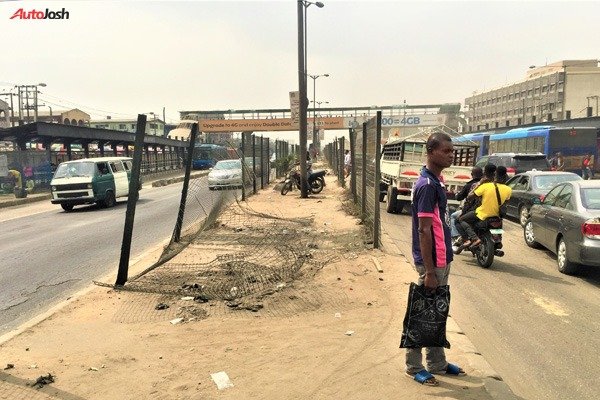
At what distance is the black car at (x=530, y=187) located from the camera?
1170 centimetres

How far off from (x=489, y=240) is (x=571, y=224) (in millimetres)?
1204

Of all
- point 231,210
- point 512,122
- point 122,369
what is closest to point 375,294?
point 122,369

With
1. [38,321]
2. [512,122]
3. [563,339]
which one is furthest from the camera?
[512,122]

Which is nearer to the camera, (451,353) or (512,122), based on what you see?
(451,353)

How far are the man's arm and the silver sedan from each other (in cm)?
445

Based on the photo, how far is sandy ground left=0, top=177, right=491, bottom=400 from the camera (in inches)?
142

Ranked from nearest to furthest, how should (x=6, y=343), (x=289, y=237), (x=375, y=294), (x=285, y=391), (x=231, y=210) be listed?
(x=285, y=391) → (x=6, y=343) → (x=375, y=294) → (x=289, y=237) → (x=231, y=210)

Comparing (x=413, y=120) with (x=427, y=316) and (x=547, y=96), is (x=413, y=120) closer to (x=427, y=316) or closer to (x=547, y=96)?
(x=547, y=96)

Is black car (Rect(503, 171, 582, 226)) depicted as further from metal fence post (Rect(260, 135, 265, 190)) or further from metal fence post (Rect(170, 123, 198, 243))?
metal fence post (Rect(260, 135, 265, 190))

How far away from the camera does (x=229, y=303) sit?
5684mm

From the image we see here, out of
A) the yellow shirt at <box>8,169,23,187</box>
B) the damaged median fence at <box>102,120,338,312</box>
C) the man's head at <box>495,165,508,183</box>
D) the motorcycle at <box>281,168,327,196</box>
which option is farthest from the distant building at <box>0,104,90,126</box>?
the man's head at <box>495,165,508,183</box>

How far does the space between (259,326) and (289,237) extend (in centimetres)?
482

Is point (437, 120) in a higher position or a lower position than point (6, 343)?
higher

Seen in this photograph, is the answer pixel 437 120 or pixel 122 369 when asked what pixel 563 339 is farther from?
pixel 437 120
